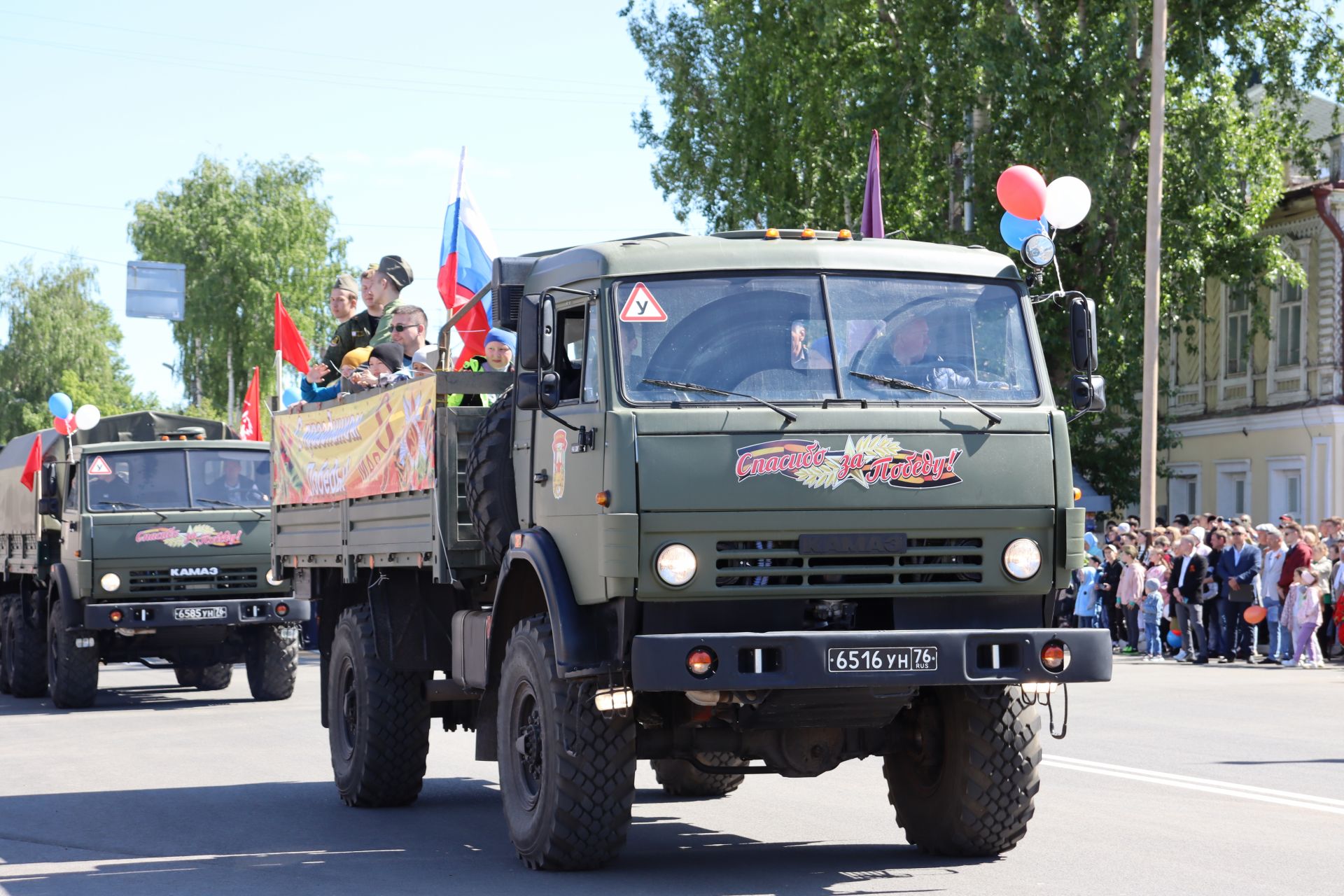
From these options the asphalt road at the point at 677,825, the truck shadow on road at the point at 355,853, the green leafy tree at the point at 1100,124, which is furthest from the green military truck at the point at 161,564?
the green leafy tree at the point at 1100,124

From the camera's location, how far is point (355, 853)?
372 inches

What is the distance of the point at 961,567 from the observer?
8.09 meters

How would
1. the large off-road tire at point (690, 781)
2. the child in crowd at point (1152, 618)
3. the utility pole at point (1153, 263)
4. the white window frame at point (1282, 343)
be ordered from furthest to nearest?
the white window frame at point (1282, 343) → the utility pole at point (1153, 263) → the child in crowd at point (1152, 618) → the large off-road tire at point (690, 781)

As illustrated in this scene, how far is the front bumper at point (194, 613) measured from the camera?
1828 centimetres

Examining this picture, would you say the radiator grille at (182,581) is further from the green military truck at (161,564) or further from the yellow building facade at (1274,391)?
the yellow building facade at (1274,391)

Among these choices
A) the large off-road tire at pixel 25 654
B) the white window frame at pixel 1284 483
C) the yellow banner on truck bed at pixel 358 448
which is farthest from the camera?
the white window frame at pixel 1284 483

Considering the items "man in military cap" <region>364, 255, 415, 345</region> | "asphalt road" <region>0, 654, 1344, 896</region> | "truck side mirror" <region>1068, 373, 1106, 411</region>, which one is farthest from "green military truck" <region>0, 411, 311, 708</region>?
"truck side mirror" <region>1068, 373, 1106, 411</region>

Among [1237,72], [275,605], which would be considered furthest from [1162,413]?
[275,605]

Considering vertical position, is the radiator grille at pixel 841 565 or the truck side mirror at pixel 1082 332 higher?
the truck side mirror at pixel 1082 332

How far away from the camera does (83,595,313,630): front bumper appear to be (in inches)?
720

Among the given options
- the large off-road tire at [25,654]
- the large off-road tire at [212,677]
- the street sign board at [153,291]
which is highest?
the street sign board at [153,291]

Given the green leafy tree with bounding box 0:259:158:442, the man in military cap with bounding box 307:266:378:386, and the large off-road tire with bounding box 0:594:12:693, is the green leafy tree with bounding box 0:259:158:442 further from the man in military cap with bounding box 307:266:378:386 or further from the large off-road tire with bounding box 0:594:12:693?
the man in military cap with bounding box 307:266:378:386

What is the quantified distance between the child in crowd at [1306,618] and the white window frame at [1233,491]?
17375mm

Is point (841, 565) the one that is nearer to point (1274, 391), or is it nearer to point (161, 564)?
point (161, 564)
